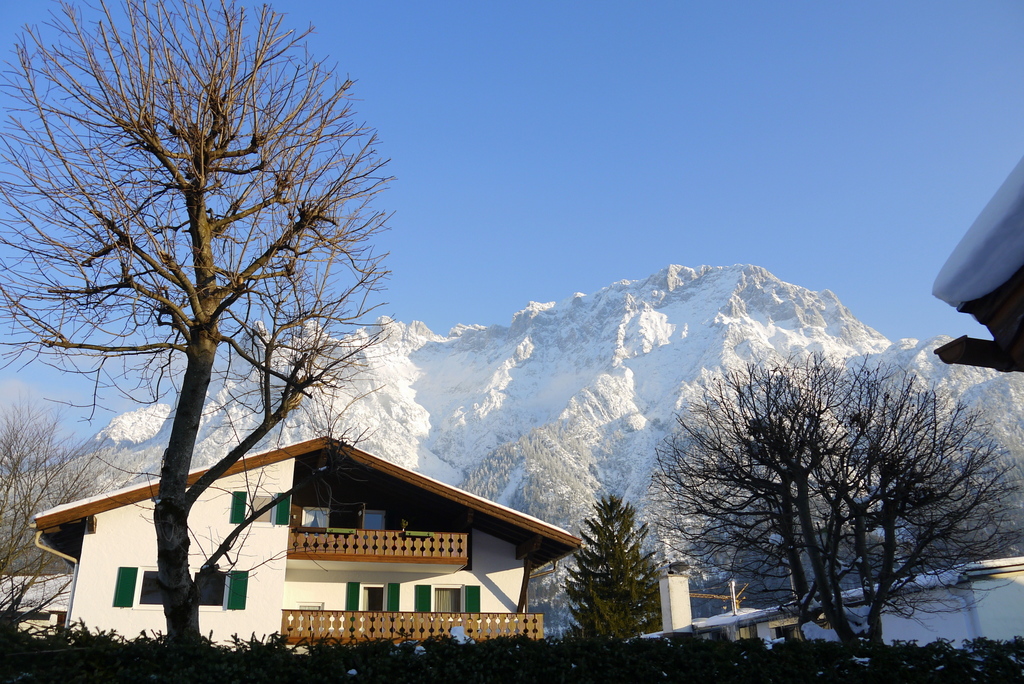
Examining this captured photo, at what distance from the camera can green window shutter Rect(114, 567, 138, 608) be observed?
1761cm

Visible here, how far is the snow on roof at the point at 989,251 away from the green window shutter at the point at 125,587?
738 inches

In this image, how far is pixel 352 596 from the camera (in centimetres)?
2048

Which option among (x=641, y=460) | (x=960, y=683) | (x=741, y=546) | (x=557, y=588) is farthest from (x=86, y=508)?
(x=641, y=460)

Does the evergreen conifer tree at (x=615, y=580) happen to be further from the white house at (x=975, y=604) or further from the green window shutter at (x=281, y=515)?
the green window shutter at (x=281, y=515)

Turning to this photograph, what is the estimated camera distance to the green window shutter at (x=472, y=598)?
20.4 meters

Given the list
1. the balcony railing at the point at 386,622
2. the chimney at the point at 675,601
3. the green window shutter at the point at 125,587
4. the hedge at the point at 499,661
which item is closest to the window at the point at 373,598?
the balcony railing at the point at 386,622

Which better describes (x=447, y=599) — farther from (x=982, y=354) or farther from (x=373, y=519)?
(x=982, y=354)

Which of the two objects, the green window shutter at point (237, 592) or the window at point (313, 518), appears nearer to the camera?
the green window shutter at point (237, 592)

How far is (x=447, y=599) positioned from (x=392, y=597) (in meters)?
1.50

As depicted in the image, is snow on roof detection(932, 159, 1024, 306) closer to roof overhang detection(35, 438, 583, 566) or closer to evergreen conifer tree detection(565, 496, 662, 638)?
roof overhang detection(35, 438, 583, 566)

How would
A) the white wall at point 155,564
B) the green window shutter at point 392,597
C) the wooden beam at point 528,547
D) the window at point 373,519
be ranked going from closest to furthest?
the white wall at point 155,564 → the wooden beam at point 528,547 → the green window shutter at point 392,597 → the window at point 373,519

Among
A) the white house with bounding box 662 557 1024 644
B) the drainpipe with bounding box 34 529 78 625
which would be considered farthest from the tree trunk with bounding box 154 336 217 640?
the white house with bounding box 662 557 1024 644

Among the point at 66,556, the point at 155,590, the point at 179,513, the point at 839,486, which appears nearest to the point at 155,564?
the point at 155,590

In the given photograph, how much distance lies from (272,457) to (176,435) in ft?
41.9
